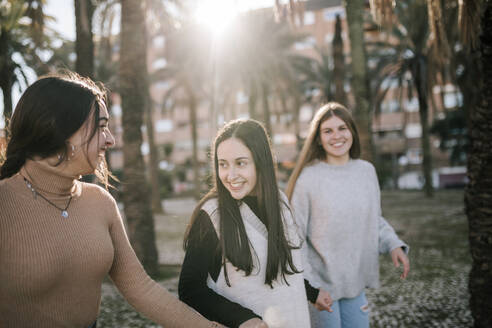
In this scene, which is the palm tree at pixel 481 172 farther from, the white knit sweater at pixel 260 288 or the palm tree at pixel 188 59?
the palm tree at pixel 188 59

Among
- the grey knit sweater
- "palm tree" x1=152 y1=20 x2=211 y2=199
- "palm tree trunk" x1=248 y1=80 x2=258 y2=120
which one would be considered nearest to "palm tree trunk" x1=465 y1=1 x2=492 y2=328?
the grey knit sweater

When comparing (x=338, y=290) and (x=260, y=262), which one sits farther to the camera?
(x=338, y=290)

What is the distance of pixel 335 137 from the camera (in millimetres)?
3082

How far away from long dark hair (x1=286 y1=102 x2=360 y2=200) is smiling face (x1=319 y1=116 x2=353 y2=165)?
0.04 m

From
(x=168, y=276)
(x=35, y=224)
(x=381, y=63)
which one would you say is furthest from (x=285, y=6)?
(x=381, y=63)

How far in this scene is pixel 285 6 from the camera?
547 centimetres

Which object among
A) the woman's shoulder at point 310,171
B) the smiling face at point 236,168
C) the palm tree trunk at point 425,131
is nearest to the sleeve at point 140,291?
the smiling face at point 236,168

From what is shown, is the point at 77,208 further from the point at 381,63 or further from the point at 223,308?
the point at 381,63

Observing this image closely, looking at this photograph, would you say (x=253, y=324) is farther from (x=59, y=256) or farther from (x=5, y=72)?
(x=5, y=72)

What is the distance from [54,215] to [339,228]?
195 centimetres

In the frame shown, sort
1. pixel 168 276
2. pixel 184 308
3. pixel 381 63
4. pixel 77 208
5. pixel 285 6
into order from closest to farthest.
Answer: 1. pixel 77 208
2. pixel 184 308
3. pixel 285 6
4. pixel 168 276
5. pixel 381 63

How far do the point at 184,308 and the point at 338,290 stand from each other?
142cm

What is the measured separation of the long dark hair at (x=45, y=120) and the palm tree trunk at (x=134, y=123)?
6.12m

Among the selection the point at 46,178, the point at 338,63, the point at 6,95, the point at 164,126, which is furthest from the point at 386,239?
the point at 164,126
